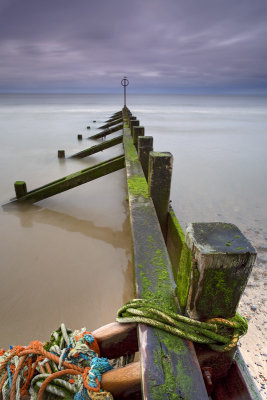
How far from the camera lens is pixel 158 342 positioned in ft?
3.76

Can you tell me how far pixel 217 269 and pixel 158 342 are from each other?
0.47 m

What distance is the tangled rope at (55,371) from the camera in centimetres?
116

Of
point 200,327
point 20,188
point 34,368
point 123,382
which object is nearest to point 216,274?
point 200,327

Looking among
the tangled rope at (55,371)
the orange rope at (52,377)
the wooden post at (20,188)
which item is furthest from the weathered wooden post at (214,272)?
the wooden post at (20,188)

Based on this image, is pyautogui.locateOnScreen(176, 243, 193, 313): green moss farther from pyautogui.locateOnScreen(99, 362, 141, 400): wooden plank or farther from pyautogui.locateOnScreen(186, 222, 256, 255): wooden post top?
pyautogui.locateOnScreen(99, 362, 141, 400): wooden plank

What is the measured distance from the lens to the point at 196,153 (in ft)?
44.5

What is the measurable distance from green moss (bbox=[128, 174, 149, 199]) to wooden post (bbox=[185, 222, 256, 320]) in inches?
67.6

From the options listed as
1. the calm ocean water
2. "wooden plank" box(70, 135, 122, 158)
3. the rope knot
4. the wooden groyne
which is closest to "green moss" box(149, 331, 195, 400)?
the wooden groyne

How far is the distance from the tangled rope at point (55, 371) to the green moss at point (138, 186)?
5.95ft

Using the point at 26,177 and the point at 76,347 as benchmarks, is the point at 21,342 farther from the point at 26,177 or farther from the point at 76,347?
the point at 26,177

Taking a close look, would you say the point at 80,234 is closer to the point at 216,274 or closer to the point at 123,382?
the point at 123,382

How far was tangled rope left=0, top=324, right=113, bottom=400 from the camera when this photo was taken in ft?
3.79

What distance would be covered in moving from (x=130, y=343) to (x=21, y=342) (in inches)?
79.1

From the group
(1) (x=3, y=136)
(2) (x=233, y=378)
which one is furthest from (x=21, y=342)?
(1) (x=3, y=136)
